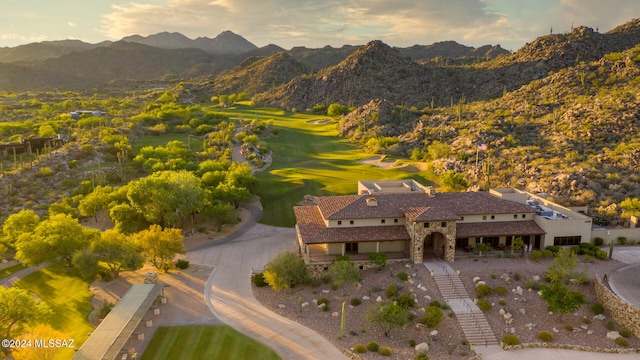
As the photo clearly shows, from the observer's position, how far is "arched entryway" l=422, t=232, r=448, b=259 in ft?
145

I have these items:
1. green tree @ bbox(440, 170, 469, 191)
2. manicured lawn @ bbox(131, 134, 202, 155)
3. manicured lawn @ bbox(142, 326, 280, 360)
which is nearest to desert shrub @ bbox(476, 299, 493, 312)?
manicured lawn @ bbox(142, 326, 280, 360)

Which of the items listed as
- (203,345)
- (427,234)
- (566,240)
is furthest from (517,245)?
(203,345)

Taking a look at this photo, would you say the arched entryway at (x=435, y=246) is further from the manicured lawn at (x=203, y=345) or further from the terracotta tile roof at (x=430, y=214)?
the manicured lawn at (x=203, y=345)

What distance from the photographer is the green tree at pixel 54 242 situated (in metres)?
41.9

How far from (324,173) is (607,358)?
53841 millimetres

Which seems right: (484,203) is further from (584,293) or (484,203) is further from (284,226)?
(284,226)

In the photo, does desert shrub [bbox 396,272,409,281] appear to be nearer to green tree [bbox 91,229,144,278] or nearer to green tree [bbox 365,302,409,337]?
green tree [bbox 365,302,409,337]

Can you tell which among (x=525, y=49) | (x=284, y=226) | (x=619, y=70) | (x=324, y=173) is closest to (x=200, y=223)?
(x=284, y=226)

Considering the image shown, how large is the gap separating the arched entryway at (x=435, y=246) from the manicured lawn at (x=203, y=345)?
66.7ft

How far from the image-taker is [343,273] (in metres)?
38.2

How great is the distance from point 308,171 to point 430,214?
4069 centimetres

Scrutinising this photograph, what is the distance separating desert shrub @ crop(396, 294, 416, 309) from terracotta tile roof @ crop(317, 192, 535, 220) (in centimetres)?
950

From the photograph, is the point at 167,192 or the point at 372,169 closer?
the point at 167,192

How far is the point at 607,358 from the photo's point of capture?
103ft
